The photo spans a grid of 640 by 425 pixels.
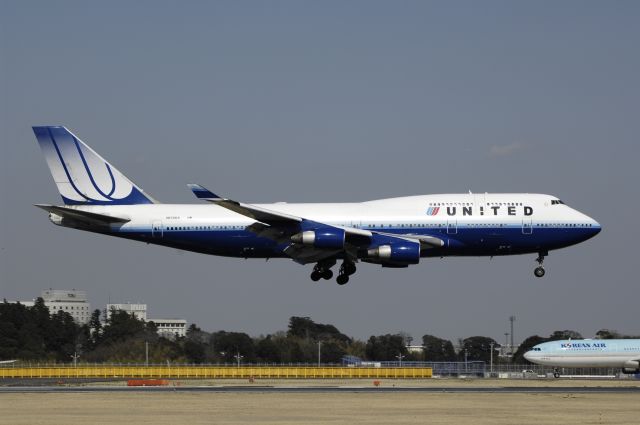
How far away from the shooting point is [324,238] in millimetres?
70688

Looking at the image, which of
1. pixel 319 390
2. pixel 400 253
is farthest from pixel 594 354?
pixel 319 390

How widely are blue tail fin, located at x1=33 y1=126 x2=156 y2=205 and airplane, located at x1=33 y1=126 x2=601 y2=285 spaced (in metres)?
0.37

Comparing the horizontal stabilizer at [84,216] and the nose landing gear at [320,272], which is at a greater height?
the horizontal stabilizer at [84,216]

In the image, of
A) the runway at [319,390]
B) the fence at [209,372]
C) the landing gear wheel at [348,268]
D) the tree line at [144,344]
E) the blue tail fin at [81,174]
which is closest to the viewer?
the runway at [319,390]

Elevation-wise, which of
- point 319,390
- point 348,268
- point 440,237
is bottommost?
point 319,390

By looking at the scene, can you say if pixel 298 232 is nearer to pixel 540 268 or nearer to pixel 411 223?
pixel 411 223

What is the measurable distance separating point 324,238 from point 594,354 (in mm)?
43154

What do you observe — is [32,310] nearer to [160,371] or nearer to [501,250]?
[160,371]

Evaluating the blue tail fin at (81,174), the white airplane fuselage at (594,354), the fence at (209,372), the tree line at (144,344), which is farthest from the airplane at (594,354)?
the blue tail fin at (81,174)

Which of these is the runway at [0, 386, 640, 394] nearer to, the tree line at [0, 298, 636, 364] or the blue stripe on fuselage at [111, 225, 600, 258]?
the blue stripe on fuselage at [111, 225, 600, 258]

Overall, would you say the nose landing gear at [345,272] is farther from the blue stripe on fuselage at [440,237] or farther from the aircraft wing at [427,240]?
the aircraft wing at [427,240]

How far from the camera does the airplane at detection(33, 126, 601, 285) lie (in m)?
71.4

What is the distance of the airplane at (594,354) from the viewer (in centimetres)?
10406

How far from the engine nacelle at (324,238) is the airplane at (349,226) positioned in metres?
0.06
